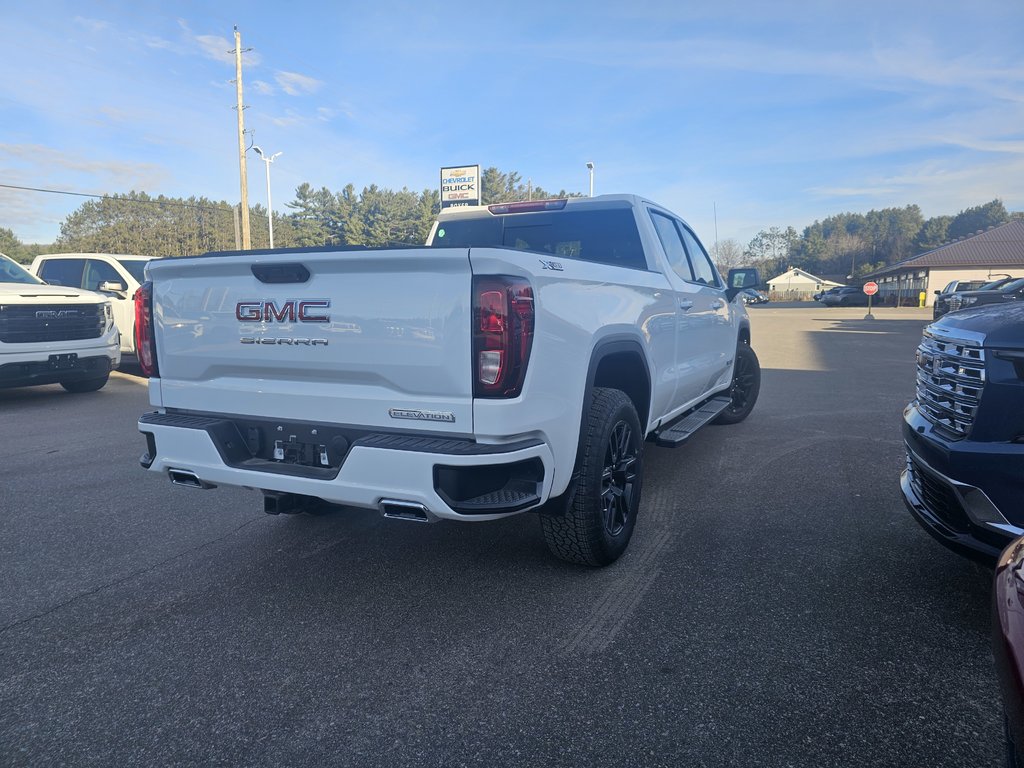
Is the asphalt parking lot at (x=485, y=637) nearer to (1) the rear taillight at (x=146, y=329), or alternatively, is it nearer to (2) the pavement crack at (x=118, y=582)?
(2) the pavement crack at (x=118, y=582)

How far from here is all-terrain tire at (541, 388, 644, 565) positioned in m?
3.19

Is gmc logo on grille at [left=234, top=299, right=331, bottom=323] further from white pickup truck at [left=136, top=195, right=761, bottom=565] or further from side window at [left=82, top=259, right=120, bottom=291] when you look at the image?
side window at [left=82, top=259, right=120, bottom=291]

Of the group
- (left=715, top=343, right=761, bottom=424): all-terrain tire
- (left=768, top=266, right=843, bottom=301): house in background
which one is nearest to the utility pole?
(left=715, top=343, right=761, bottom=424): all-terrain tire

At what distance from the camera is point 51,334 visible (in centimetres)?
813

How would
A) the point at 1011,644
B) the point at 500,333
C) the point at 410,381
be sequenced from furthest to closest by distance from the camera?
the point at 410,381, the point at 500,333, the point at 1011,644

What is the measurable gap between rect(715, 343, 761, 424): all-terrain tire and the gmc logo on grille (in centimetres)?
514

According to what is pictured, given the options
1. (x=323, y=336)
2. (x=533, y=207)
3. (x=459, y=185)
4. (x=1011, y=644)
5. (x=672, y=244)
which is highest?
(x=459, y=185)

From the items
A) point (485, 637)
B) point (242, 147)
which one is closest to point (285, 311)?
point (485, 637)

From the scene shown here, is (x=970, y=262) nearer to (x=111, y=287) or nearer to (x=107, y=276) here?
(x=107, y=276)

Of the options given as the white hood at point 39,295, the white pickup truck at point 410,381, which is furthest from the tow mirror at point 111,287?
the white pickup truck at point 410,381

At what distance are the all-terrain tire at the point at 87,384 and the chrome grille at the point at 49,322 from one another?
72 cm

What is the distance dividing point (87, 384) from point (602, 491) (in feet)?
27.7

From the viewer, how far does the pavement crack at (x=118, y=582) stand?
3035 millimetres

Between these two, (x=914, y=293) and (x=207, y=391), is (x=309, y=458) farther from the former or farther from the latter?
(x=914, y=293)
